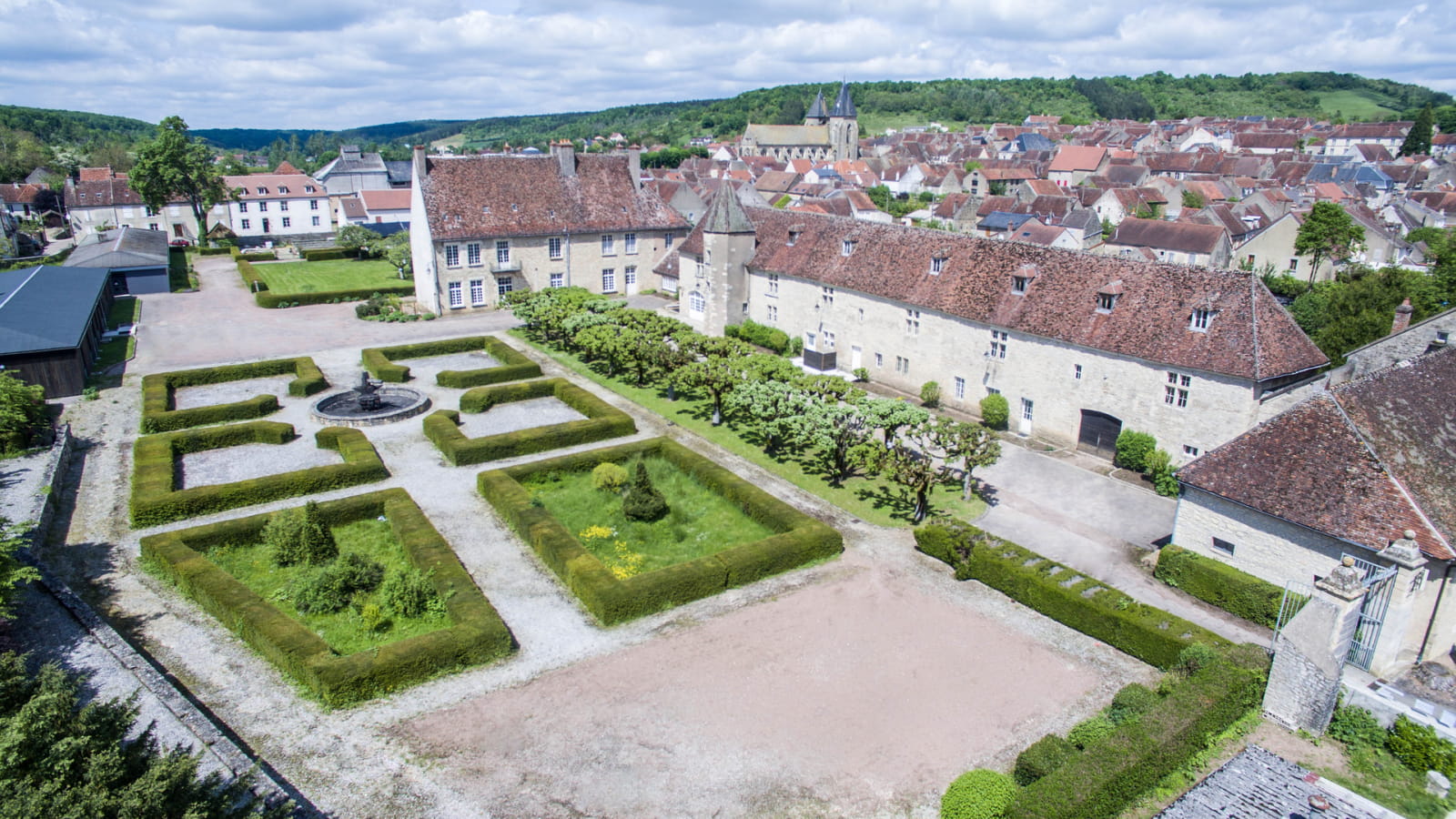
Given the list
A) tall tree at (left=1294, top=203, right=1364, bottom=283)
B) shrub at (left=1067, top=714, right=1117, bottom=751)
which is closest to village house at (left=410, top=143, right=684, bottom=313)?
tall tree at (left=1294, top=203, right=1364, bottom=283)

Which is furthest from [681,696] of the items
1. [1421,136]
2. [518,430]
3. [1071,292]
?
[1421,136]

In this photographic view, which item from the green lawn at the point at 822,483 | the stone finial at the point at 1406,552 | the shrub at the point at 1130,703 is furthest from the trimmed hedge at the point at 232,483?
the stone finial at the point at 1406,552

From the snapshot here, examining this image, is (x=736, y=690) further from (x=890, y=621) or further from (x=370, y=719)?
(x=370, y=719)

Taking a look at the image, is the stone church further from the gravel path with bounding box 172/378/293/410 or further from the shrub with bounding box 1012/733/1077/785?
the shrub with bounding box 1012/733/1077/785

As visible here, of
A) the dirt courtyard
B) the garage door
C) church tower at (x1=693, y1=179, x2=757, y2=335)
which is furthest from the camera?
church tower at (x1=693, y1=179, x2=757, y2=335)

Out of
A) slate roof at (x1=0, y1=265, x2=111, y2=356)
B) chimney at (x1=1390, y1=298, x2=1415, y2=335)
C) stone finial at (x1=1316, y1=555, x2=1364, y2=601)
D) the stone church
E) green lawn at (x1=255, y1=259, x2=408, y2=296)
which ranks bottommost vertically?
green lawn at (x1=255, y1=259, x2=408, y2=296)

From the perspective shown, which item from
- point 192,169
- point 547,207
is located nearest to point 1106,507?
point 547,207
